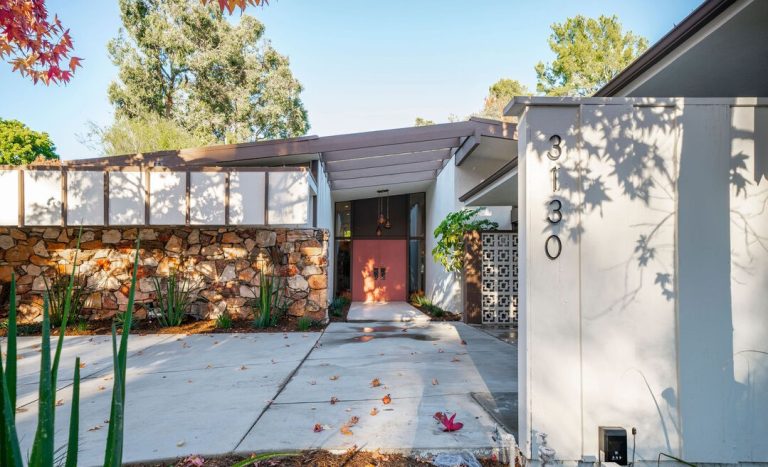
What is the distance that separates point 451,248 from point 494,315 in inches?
62.1

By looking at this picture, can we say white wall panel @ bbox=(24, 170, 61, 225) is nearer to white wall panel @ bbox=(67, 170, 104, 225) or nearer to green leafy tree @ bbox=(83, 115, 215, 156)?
white wall panel @ bbox=(67, 170, 104, 225)

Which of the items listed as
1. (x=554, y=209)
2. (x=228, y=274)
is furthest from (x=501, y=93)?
(x=554, y=209)

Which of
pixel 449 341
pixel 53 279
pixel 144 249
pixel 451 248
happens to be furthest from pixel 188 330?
pixel 451 248

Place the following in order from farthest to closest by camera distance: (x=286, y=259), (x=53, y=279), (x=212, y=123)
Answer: (x=212, y=123)
(x=286, y=259)
(x=53, y=279)

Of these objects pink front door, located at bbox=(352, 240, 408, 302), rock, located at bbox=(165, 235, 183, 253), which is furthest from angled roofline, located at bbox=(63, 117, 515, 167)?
pink front door, located at bbox=(352, 240, 408, 302)

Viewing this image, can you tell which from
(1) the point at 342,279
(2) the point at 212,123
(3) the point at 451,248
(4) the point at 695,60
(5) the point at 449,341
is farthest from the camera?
(2) the point at 212,123

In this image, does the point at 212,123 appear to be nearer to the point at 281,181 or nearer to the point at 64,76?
the point at 281,181

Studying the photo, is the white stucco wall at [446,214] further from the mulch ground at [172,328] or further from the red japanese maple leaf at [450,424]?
the red japanese maple leaf at [450,424]

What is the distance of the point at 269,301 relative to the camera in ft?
→ 25.0

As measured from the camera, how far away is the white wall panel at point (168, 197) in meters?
6.95

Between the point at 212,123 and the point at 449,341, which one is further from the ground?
the point at 212,123

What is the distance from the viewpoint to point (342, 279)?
13.6m

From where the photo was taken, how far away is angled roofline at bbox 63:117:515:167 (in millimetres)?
6926

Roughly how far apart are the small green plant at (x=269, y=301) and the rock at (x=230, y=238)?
0.85 m
